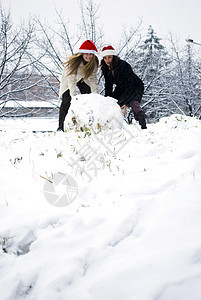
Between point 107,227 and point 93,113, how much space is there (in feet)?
9.88

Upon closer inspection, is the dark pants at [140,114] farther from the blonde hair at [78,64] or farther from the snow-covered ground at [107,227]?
the snow-covered ground at [107,227]

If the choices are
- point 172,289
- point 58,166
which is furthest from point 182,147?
point 172,289

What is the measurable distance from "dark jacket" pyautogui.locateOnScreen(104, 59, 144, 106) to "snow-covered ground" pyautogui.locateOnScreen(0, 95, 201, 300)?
211 centimetres

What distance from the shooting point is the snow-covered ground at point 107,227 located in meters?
1.16

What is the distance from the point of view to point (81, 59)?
461 centimetres

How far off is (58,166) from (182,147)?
1622 millimetres

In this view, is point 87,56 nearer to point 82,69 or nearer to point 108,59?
point 82,69

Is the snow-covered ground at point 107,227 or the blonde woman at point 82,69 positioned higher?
the blonde woman at point 82,69

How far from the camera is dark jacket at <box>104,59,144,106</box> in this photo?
467 cm

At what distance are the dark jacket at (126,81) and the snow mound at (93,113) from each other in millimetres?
437

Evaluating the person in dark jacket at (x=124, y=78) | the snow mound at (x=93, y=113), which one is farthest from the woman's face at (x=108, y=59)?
the snow mound at (x=93, y=113)

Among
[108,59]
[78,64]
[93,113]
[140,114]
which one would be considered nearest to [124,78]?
[108,59]

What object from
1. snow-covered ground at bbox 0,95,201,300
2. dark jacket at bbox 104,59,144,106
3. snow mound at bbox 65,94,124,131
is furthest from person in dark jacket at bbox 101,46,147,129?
snow-covered ground at bbox 0,95,201,300

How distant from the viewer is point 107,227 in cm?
159
